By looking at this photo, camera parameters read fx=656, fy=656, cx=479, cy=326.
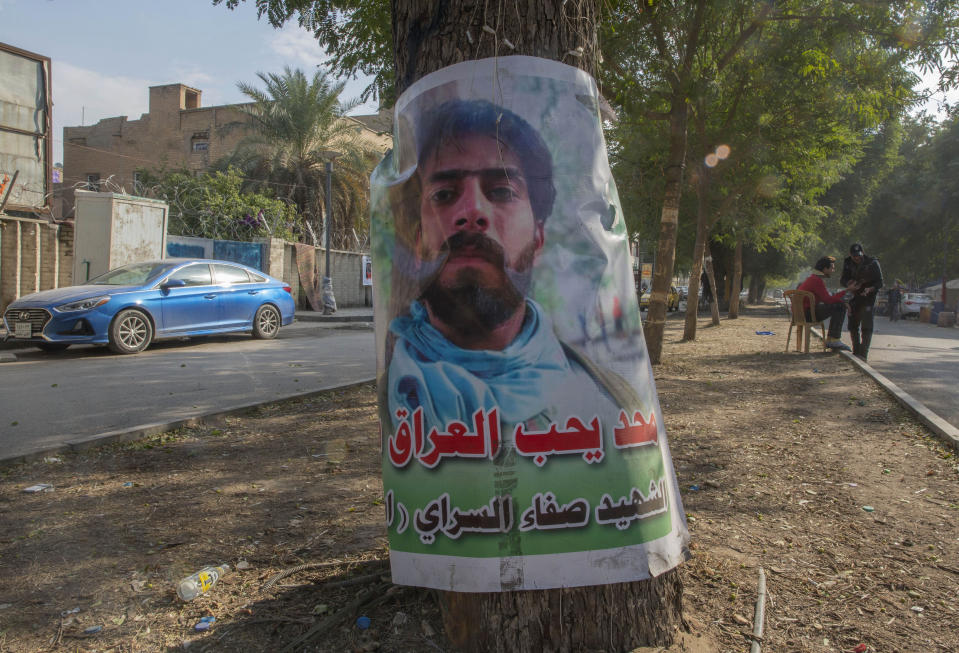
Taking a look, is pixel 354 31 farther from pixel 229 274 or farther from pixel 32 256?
pixel 32 256

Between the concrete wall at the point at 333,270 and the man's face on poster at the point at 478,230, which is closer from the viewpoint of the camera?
the man's face on poster at the point at 478,230

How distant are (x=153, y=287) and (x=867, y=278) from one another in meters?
11.5

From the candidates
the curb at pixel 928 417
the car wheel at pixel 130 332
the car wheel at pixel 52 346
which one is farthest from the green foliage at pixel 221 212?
the curb at pixel 928 417

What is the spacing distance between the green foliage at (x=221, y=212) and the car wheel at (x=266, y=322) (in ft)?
35.3

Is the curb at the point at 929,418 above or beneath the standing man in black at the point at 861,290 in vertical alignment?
beneath

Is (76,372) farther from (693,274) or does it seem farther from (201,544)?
(693,274)

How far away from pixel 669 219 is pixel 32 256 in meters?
13.2

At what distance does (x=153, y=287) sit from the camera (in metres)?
10.7

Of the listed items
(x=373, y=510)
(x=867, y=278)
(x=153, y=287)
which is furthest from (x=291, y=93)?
(x=373, y=510)

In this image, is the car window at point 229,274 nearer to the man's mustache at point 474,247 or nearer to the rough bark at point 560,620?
the man's mustache at point 474,247

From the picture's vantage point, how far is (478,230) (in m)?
2.26

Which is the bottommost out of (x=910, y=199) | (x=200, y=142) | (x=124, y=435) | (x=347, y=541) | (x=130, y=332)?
(x=347, y=541)

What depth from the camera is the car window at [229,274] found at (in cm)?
1206

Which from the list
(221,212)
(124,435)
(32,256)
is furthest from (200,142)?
(124,435)
